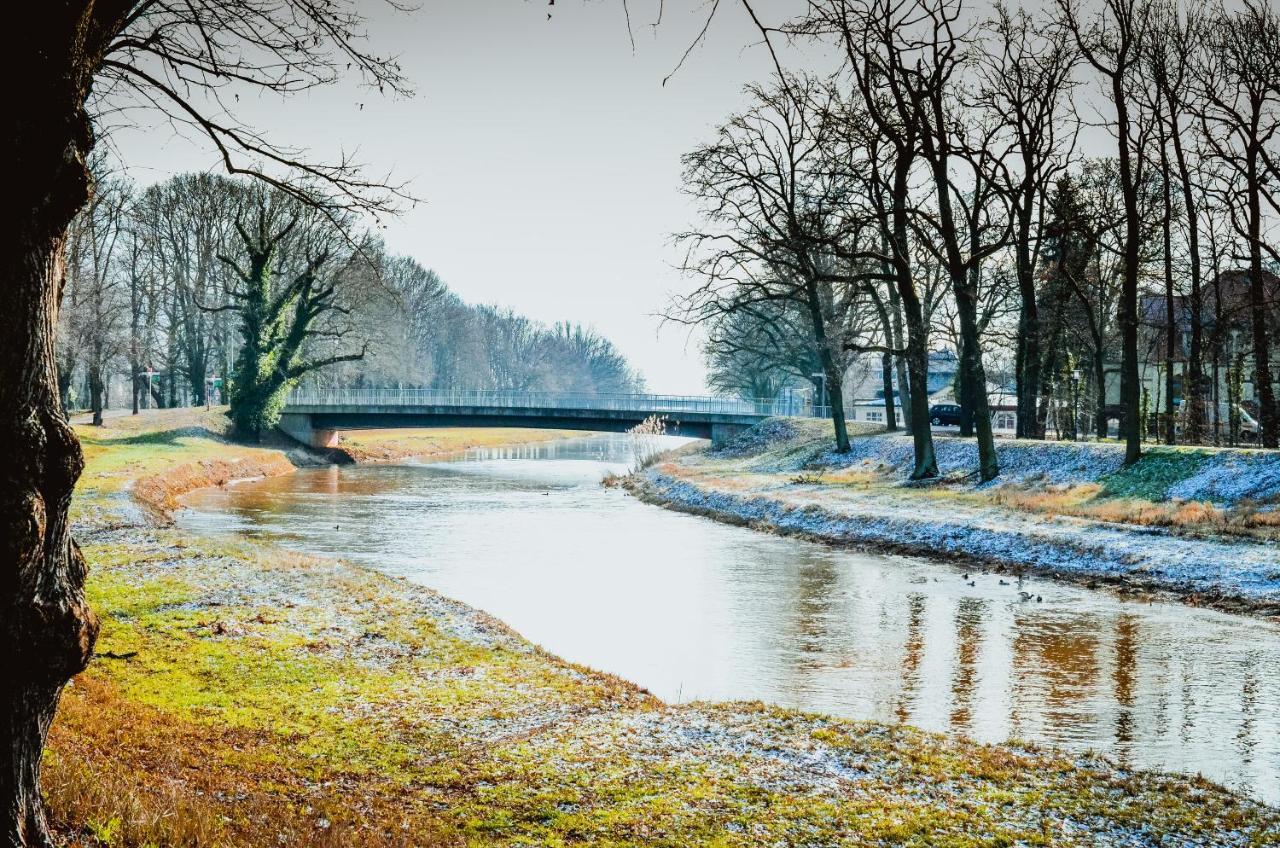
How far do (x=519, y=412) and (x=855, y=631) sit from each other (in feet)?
153

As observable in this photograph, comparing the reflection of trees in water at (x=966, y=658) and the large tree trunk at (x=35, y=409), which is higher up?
the large tree trunk at (x=35, y=409)

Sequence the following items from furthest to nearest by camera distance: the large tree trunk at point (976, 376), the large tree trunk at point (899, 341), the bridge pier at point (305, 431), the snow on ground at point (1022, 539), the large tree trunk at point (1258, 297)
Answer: the bridge pier at point (305, 431)
the large tree trunk at point (899, 341)
the large tree trunk at point (976, 376)
the large tree trunk at point (1258, 297)
the snow on ground at point (1022, 539)

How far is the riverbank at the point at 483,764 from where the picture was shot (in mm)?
6230

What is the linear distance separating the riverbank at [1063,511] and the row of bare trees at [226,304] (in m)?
14.6

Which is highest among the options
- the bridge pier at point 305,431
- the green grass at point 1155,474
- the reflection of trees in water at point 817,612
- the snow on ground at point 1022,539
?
the bridge pier at point 305,431

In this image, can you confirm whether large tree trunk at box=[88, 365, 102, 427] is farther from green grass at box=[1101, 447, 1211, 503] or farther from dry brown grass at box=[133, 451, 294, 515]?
green grass at box=[1101, 447, 1211, 503]

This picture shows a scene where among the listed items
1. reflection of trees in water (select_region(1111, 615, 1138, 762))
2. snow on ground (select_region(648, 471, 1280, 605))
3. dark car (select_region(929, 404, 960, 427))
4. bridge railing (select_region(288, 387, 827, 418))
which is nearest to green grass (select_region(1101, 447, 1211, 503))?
snow on ground (select_region(648, 471, 1280, 605))

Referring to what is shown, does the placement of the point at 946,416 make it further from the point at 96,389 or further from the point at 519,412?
the point at 96,389

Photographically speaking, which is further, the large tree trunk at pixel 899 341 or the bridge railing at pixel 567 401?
the bridge railing at pixel 567 401

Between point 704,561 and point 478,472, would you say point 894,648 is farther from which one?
point 478,472

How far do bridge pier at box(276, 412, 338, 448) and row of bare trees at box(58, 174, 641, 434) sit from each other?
9.77 ft

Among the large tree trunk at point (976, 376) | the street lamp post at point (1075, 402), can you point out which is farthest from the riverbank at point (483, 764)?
the street lamp post at point (1075, 402)

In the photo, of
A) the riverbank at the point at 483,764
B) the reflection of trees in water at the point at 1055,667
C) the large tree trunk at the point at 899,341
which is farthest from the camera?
the large tree trunk at the point at 899,341

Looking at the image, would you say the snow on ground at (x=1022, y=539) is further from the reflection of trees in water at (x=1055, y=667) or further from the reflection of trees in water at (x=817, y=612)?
the reflection of trees in water at (x=1055, y=667)
